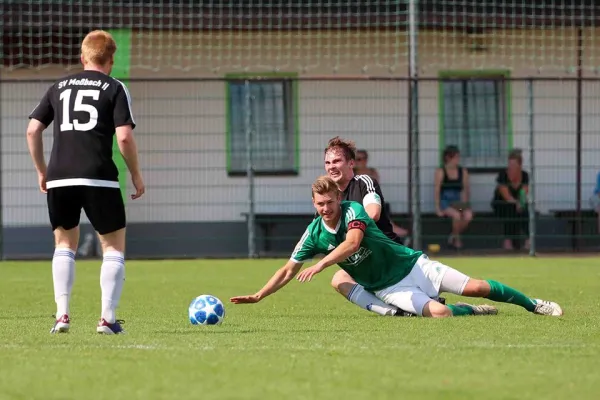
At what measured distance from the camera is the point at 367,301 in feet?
35.0

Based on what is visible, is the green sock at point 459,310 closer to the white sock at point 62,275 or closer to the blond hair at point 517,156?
the white sock at point 62,275

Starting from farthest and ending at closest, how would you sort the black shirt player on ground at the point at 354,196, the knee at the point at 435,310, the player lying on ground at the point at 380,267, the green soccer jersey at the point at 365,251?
1. the black shirt player on ground at the point at 354,196
2. the knee at the point at 435,310
3. the green soccer jersey at the point at 365,251
4. the player lying on ground at the point at 380,267

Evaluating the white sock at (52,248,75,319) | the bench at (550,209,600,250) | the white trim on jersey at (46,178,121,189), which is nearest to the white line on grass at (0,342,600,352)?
the white sock at (52,248,75,319)

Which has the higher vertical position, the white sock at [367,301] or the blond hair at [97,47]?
the blond hair at [97,47]

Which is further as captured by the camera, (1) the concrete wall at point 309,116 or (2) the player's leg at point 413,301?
(1) the concrete wall at point 309,116

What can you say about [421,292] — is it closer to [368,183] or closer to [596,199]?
[368,183]

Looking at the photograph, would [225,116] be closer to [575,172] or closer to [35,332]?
[575,172]

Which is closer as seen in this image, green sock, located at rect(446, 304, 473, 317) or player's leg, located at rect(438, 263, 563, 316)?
player's leg, located at rect(438, 263, 563, 316)

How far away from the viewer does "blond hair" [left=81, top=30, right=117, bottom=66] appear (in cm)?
856

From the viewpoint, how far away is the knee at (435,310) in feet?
33.3

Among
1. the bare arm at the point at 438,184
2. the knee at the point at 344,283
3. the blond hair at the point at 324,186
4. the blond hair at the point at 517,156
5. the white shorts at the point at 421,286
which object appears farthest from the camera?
the bare arm at the point at 438,184

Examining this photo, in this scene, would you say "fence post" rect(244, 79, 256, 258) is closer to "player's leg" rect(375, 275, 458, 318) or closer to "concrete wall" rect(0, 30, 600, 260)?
"concrete wall" rect(0, 30, 600, 260)

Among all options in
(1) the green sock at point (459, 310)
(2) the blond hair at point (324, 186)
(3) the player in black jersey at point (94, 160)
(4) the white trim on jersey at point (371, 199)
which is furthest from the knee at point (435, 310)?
(3) the player in black jersey at point (94, 160)

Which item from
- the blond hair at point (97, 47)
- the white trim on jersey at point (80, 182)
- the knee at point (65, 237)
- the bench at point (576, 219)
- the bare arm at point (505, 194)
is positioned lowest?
the bench at point (576, 219)
